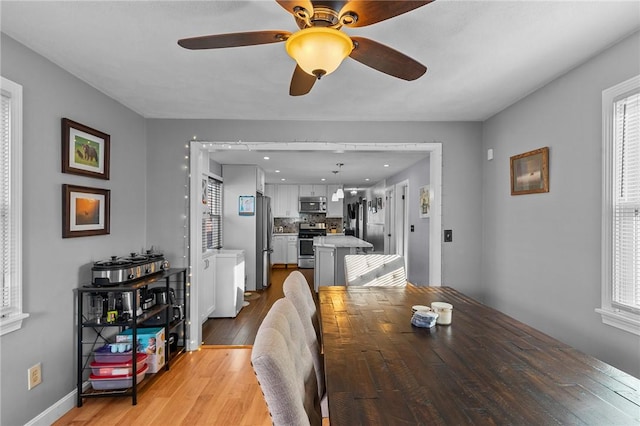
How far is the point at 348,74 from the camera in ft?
7.96

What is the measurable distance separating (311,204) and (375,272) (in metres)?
6.11

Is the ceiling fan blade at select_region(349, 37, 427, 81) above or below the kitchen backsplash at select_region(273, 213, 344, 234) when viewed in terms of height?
above

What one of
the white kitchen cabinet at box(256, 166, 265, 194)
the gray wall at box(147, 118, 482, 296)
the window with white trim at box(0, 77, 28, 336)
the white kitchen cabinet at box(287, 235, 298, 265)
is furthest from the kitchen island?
the window with white trim at box(0, 77, 28, 336)

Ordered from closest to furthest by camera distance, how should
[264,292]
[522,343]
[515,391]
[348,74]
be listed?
[515,391] → [522,343] → [348,74] → [264,292]

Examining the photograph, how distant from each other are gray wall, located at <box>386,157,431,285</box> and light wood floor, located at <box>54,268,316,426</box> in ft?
10.4

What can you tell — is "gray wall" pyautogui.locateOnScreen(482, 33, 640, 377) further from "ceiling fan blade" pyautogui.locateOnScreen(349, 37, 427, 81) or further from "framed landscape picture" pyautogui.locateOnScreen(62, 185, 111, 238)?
"framed landscape picture" pyautogui.locateOnScreen(62, 185, 111, 238)

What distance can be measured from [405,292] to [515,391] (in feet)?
4.80

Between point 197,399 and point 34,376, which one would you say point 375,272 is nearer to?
point 197,399

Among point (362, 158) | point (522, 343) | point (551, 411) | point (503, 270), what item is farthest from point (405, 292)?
point (362, 158)

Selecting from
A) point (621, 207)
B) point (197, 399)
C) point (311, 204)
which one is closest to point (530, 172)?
point (621, 207)

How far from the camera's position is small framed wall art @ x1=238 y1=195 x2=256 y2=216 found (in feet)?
18.9

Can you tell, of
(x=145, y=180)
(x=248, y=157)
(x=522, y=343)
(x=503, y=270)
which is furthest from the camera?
(x=248, y=157)

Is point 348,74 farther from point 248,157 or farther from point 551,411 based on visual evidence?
point 248,157

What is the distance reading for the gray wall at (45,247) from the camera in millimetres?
2004
